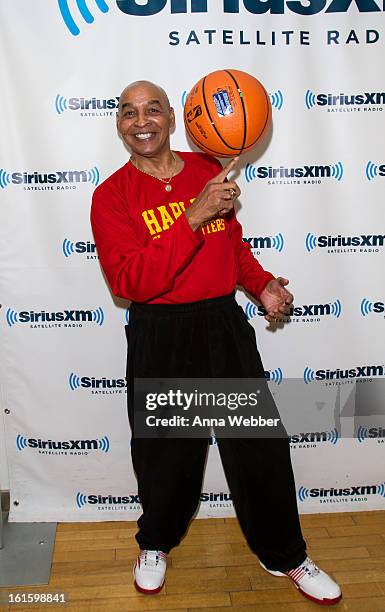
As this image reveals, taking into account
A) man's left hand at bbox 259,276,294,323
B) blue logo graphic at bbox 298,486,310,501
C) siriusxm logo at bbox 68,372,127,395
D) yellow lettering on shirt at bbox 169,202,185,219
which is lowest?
blue logo graphic at bbox 298,486,310,501

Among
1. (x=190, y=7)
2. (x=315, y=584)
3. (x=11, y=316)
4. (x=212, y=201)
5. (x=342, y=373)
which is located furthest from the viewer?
(x=342, y=373)

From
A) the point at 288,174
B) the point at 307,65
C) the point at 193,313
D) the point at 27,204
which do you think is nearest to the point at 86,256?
the point at 27,204

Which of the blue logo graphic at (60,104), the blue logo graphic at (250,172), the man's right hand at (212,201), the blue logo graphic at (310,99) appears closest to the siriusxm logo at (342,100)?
the blue logo graphic at (310,99)

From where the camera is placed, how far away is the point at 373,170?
8.17ft

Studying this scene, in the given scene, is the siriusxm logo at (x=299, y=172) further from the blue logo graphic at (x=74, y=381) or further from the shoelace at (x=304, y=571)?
the shoelace at (x=304, y=571)

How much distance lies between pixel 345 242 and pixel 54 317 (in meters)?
1.27

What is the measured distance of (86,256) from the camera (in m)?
2.53

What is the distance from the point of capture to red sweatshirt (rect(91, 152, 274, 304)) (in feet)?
5.95

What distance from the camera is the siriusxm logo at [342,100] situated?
95.7 inches

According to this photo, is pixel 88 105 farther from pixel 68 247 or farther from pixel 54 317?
pixel 54 317

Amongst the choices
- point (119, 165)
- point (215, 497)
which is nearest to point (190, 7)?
point (119, 165)

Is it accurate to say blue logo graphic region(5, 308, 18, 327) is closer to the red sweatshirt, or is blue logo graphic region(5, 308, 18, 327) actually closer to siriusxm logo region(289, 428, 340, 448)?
the red sweatshirt

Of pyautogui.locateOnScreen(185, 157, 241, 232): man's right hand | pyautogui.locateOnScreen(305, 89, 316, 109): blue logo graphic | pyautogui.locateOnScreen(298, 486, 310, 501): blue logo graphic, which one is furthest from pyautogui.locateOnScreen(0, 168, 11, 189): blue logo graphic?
pyautogui.locateOnScreen(298, 486, 310, 501): blue logo graphic

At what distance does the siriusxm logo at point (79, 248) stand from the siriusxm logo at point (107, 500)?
108 centimetres
